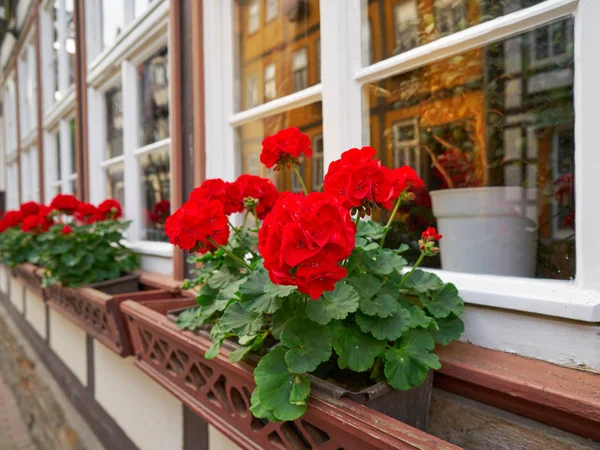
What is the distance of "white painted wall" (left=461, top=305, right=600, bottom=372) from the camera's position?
80 cm

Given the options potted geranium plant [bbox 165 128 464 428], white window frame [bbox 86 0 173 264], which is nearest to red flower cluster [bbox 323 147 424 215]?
potted geranium plant [bbox 165 128 464 428]

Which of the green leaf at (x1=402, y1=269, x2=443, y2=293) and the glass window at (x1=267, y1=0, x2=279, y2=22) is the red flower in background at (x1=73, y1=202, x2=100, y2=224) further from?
the green leaf at (x1=402, y1=269, x2=443, y2=293)

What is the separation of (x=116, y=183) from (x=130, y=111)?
0.60m

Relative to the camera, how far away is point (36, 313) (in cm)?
412

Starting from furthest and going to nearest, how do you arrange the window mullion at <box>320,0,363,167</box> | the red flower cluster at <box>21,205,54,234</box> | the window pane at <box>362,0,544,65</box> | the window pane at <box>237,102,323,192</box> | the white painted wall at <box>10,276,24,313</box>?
the white painted wall at <box>10,276,24,313</box>
the red flower cluster at <box>21,205,54,234</box>
the window pane at <box>237,102,323,192</box>
the window mullion at <box>320,0,363,167</box>
the window pane at <box>362,0,544,65</box>

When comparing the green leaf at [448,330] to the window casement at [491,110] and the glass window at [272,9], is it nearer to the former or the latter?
the window casement at [491,110]

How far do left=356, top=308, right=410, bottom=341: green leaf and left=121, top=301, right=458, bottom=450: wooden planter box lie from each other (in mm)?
131

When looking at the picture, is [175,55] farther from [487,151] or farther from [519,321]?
[519,321]

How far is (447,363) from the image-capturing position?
88 cm

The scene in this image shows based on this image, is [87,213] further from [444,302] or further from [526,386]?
[526,386]

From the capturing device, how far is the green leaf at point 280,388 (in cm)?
74

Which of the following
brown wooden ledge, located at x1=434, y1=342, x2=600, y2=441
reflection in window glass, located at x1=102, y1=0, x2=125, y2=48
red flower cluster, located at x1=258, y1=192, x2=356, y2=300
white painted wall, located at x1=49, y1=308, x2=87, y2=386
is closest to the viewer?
red flower cluster, located at x1=258, y1=192, x2=356, y2=300

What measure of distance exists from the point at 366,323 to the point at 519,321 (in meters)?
0.36

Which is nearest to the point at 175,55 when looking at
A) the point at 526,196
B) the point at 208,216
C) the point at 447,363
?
the point at 208,216
